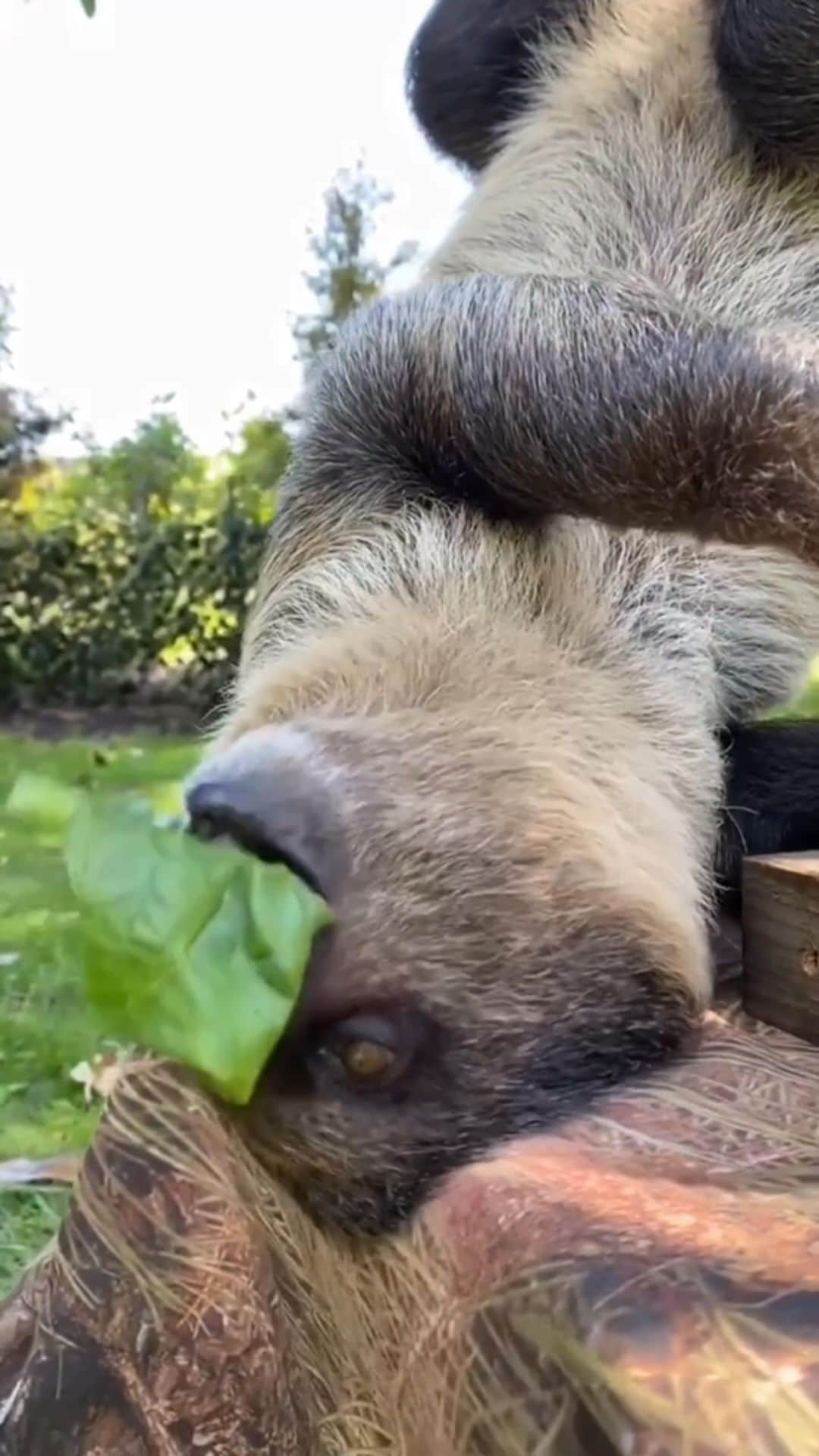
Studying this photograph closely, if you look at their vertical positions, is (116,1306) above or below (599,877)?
below

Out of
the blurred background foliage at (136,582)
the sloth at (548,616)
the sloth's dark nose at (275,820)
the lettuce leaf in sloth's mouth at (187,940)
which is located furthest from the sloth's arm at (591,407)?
the blurred background foliage at (136,582)

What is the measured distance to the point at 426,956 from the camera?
1423 millimetres

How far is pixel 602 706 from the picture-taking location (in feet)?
5.87

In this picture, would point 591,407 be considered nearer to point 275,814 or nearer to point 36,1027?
point 275,814

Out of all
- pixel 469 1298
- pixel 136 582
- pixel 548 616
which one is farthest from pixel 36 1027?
pixel 136 582

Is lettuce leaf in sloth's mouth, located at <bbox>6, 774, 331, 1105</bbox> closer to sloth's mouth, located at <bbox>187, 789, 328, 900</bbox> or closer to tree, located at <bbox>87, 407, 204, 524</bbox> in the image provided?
sloth's mouth, located at <bbox>187, 789, 328, 900</bbox>

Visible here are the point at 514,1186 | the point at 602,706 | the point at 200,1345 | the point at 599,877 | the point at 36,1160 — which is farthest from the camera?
the point at 36,1160

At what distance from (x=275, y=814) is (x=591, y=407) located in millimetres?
515

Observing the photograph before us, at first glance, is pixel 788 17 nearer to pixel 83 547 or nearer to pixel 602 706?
pixel 602 706

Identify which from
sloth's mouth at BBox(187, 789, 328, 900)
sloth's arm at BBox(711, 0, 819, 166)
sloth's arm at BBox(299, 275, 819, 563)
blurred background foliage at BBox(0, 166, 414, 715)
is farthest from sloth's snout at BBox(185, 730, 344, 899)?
blurred background foliage at BBox(0, 166, 414, 715)

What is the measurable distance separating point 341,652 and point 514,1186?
2.31 ft

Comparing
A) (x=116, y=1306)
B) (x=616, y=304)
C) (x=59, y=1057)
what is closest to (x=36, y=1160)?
(x=59, y=1057)

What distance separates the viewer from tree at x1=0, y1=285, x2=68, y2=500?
1212 cm

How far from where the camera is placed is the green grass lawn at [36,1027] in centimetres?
280
